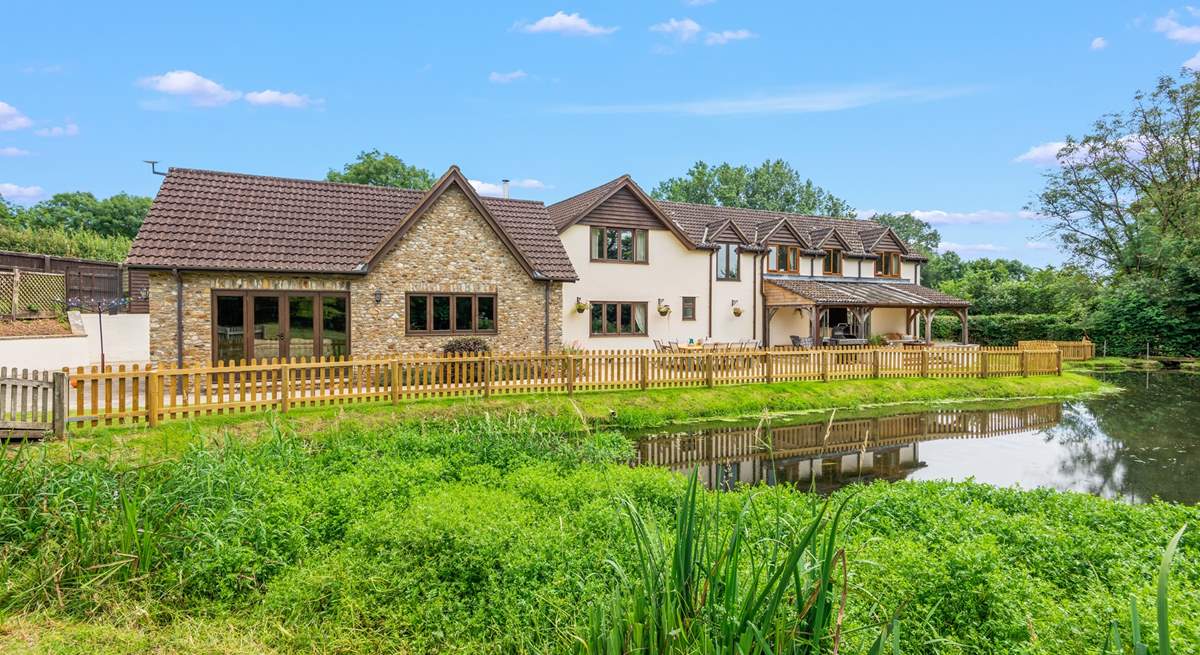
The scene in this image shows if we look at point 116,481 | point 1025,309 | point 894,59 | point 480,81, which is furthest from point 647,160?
point 116,481

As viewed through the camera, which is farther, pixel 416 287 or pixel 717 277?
pixel 717 277

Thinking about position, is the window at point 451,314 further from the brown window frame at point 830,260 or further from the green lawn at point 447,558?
the brown window frame at point 830,260

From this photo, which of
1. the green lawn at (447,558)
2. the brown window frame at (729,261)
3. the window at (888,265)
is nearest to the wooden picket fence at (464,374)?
the green lawn at (447,558)

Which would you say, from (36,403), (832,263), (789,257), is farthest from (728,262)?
(36,403)

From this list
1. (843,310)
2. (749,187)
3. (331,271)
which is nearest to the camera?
(331,271)

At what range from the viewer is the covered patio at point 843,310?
25.2 metres

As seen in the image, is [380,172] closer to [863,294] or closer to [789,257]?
[789,257]

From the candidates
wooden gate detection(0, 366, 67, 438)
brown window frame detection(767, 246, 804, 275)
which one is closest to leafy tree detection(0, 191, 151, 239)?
wooden gate detection(0, 366, 67, 438)

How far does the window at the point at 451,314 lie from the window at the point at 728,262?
11.3 meters

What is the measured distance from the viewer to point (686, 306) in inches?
966

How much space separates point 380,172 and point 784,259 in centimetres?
3341

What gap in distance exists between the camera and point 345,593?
15.2 feet

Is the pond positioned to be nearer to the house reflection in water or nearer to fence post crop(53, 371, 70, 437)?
the house reflection in water

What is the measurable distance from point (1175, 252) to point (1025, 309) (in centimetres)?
968
